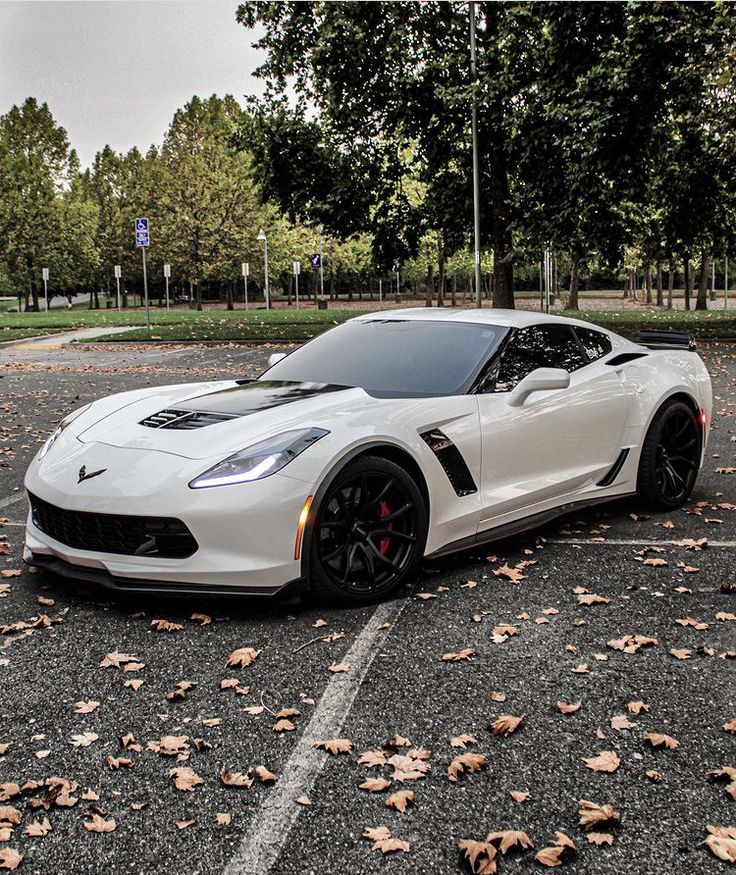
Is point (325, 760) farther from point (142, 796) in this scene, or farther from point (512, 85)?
point (512, 85)

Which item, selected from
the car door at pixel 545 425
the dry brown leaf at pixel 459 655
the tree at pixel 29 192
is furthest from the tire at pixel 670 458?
the tree at pixel 29 192

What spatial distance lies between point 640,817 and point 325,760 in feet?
3.15

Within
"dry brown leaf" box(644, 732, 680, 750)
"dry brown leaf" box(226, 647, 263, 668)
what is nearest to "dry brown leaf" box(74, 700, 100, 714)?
"dry brown leaf" box(226, 647, 263, 668)

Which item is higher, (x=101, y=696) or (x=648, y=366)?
(x=648, y=366)

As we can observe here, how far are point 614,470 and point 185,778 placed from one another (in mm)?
3702

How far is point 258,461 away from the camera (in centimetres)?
419

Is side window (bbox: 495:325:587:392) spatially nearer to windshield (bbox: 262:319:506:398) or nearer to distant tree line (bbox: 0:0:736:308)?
windshield (bbox: 262:319:506:398)

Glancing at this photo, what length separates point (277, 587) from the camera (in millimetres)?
4133

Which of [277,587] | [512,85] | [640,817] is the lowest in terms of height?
[640,817]

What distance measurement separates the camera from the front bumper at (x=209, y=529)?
4.05m

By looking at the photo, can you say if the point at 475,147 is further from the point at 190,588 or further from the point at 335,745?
the point at 335,745

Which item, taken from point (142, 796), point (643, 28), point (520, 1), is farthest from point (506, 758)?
point (520, 1)

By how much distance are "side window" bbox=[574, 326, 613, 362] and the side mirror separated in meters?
0.87

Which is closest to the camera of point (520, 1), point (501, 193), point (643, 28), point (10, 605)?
point (10, 605)
